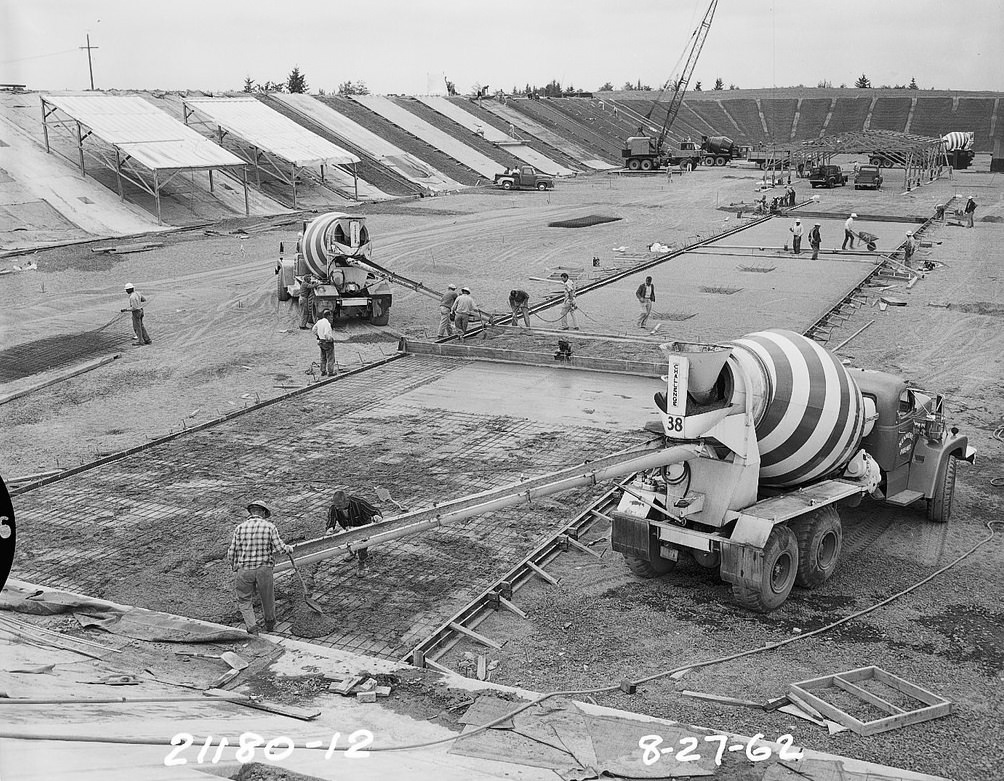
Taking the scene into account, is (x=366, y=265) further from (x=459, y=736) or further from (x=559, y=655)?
(x=459, y=736)

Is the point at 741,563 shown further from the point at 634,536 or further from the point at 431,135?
the point at 431,135

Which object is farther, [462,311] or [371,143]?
[371,143]

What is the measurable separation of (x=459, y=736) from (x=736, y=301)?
20.7 meters

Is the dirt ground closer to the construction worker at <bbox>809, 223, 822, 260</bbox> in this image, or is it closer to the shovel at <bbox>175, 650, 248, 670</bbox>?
the shovel at <bbox>175, 650, 248, 670</bbox>

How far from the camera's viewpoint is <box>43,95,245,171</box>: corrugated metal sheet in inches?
1532

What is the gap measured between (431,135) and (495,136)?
21.2ft

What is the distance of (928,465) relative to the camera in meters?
11.7

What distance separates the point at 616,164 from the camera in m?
73.9

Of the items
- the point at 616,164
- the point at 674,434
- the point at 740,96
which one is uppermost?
the point at 740,96

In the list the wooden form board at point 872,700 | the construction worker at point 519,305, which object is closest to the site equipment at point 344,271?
the construction worker at point 519,305

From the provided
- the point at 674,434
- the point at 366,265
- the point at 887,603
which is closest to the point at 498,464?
the point at 674,434

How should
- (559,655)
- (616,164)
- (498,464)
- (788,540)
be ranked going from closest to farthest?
(559,655)
(788,540)
(498,464)
(616,164)

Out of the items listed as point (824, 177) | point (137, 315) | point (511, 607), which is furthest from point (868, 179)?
point (511, 607)

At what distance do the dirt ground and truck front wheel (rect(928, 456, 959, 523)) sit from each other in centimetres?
20
